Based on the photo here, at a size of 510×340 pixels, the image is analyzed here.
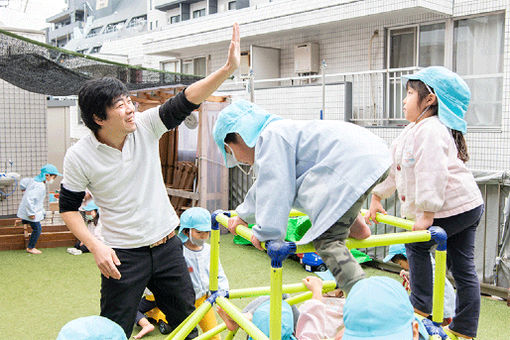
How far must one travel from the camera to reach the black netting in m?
4.93

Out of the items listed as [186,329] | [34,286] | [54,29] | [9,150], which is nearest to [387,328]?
[186,329]

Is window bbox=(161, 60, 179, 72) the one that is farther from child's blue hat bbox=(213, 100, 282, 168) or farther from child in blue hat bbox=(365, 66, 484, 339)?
child's blue hat bbox=(213, 100, 282, 168)

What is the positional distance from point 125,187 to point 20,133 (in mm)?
7183

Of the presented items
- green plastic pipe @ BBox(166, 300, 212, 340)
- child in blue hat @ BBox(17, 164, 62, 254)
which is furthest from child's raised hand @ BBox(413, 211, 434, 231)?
child in blue hat @ BBox(17, 164, 62, 254)

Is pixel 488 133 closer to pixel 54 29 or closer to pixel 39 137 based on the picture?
pixel 39 137

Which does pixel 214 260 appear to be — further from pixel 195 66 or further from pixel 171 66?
pixel 171 66

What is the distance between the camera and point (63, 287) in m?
4.93

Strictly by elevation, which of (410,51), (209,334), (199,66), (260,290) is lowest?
(209,334)

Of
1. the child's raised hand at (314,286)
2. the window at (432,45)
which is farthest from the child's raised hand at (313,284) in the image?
the window at (432,45)

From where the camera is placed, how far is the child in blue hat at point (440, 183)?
2.40 metres

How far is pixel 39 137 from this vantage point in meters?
8.68

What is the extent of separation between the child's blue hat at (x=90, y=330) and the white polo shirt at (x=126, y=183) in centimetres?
54

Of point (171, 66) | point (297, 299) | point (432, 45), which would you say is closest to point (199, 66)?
point (171, 66)

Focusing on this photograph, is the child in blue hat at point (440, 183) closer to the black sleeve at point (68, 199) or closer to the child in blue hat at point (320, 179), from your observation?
the child in blue hat at point (320, 179)
